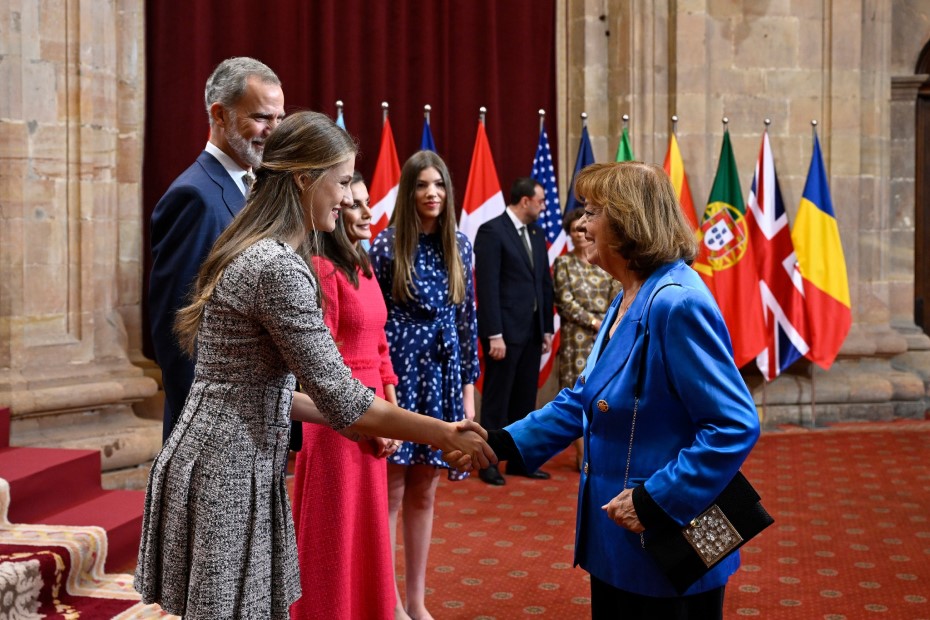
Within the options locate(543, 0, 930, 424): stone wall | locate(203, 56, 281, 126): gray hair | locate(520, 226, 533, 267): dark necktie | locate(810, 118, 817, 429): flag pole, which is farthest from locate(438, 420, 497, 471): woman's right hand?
locate(810, 118, 817, 429): flag pole

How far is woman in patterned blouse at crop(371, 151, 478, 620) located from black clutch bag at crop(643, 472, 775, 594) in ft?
5.71

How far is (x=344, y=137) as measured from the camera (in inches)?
87.7

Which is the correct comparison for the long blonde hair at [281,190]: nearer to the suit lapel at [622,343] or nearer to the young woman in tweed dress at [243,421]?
the young woman in tweed dress at [243,421]

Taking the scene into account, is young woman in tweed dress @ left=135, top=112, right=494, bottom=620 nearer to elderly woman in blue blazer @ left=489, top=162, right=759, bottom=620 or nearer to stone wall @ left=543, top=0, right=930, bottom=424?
elderly woman in blue blazer @ left=489, top=162, right=759, bottom=620

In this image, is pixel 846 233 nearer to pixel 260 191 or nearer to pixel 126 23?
pixel 126 23

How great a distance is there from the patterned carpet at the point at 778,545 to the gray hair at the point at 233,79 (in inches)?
82.8

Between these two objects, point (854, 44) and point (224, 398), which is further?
point (854, 44)

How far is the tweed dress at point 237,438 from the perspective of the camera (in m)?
2.00

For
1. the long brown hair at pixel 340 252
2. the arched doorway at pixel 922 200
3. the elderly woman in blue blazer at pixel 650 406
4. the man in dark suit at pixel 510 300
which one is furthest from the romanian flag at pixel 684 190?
the elderly woman in blue blazer at pixel 650 406

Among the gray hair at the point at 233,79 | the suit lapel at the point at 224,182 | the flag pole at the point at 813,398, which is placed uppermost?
the gray hair at the point at 233,79

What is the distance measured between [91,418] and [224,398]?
4338 millimetres

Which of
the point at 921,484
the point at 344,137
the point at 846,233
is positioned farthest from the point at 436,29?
the point at 344,137

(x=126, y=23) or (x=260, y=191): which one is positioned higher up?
(x=126, y=23)

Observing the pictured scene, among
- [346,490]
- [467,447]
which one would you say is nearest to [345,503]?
[346,490]
